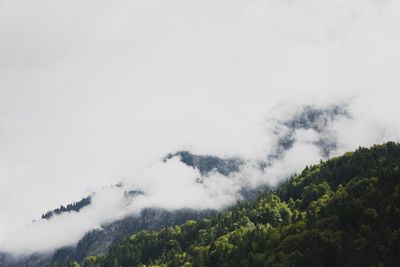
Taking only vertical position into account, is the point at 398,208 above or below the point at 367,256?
above

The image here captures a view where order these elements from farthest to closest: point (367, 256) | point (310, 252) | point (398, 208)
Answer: point (398, 208) → point (310, 252) → point (367, 256)

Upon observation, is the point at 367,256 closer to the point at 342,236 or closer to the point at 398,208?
the point at 342,236

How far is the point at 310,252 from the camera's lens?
607 ft

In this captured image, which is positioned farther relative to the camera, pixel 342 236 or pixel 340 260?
pixel 342 236

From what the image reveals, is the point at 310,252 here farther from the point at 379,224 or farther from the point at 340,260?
the point at 379,224

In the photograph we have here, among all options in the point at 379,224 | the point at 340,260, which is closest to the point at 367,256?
the point at 340,260

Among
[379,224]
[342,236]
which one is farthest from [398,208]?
[342,236]

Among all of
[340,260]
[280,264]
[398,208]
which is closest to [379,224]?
[398,208]

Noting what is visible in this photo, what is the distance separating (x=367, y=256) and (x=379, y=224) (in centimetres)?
2650

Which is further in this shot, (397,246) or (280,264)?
(280,264)

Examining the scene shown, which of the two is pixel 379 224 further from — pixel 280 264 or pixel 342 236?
pixel 280 264

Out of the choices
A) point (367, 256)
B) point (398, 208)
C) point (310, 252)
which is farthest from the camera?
point (398, 208)

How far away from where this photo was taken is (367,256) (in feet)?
559

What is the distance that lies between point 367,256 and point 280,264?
1303 inches
